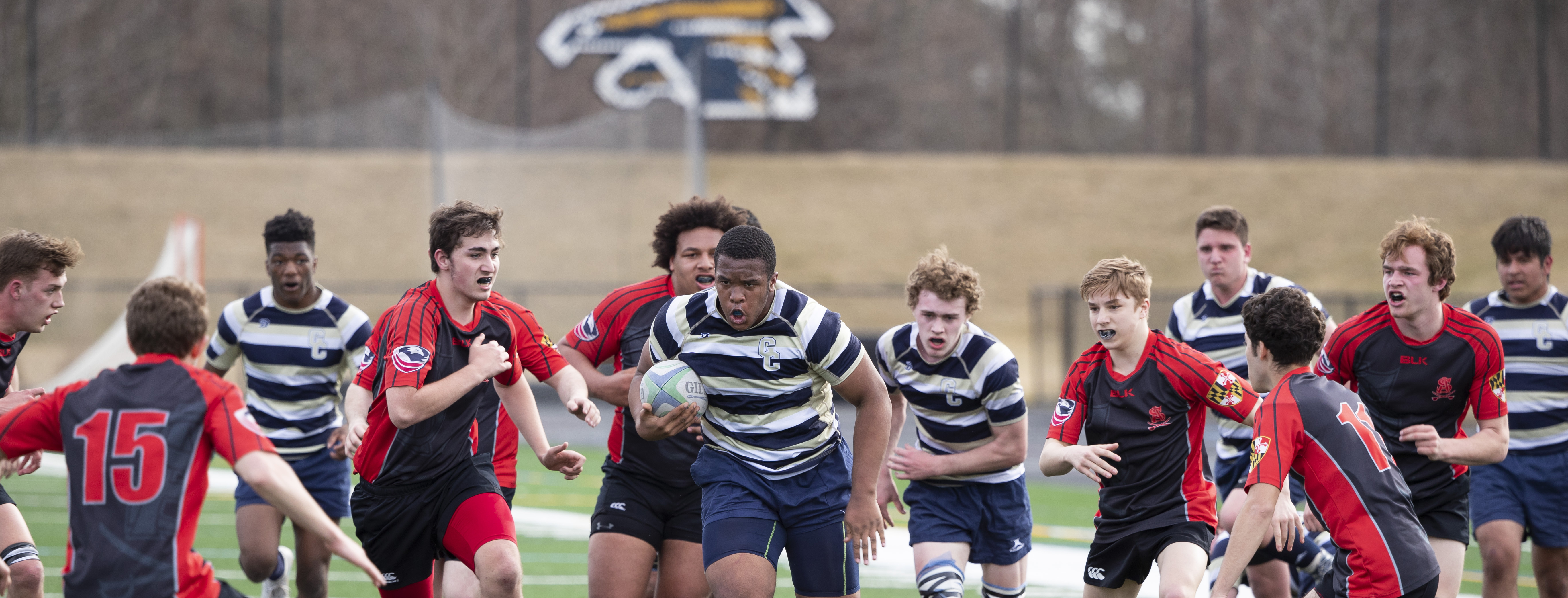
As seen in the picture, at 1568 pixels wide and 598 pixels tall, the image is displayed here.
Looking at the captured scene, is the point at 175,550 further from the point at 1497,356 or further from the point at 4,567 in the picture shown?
the point at 1497,356

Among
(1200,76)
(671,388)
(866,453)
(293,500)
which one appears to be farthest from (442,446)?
(1200,76)

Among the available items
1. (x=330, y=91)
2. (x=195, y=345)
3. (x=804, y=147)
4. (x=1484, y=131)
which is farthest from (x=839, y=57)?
(x=195, y=345)

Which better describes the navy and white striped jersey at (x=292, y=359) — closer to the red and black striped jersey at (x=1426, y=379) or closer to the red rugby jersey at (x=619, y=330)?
the red rugby jersey at (x=619, y=330)

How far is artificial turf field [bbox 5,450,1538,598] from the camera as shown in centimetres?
750

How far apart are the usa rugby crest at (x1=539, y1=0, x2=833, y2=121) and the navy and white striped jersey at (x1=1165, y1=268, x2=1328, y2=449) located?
2448cm

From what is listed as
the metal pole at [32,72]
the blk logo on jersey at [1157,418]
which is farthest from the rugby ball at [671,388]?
the metal pole at [32,72]

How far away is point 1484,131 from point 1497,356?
37265mm

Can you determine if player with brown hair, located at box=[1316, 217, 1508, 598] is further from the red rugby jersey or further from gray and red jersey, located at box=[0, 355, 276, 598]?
gray and red jersey, located at box=[0, 355, 276, 598]

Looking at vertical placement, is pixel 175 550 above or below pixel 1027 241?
below

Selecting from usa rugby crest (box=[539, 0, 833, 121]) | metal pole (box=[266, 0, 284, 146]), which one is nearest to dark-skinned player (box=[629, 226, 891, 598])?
usa rugby crest (box=[539, 0, 833, 121])

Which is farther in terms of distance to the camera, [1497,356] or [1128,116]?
[1128,116]

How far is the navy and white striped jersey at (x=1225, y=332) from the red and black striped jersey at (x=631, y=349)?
2.58 metres

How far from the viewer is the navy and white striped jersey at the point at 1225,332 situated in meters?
6.17

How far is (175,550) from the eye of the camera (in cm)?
365
